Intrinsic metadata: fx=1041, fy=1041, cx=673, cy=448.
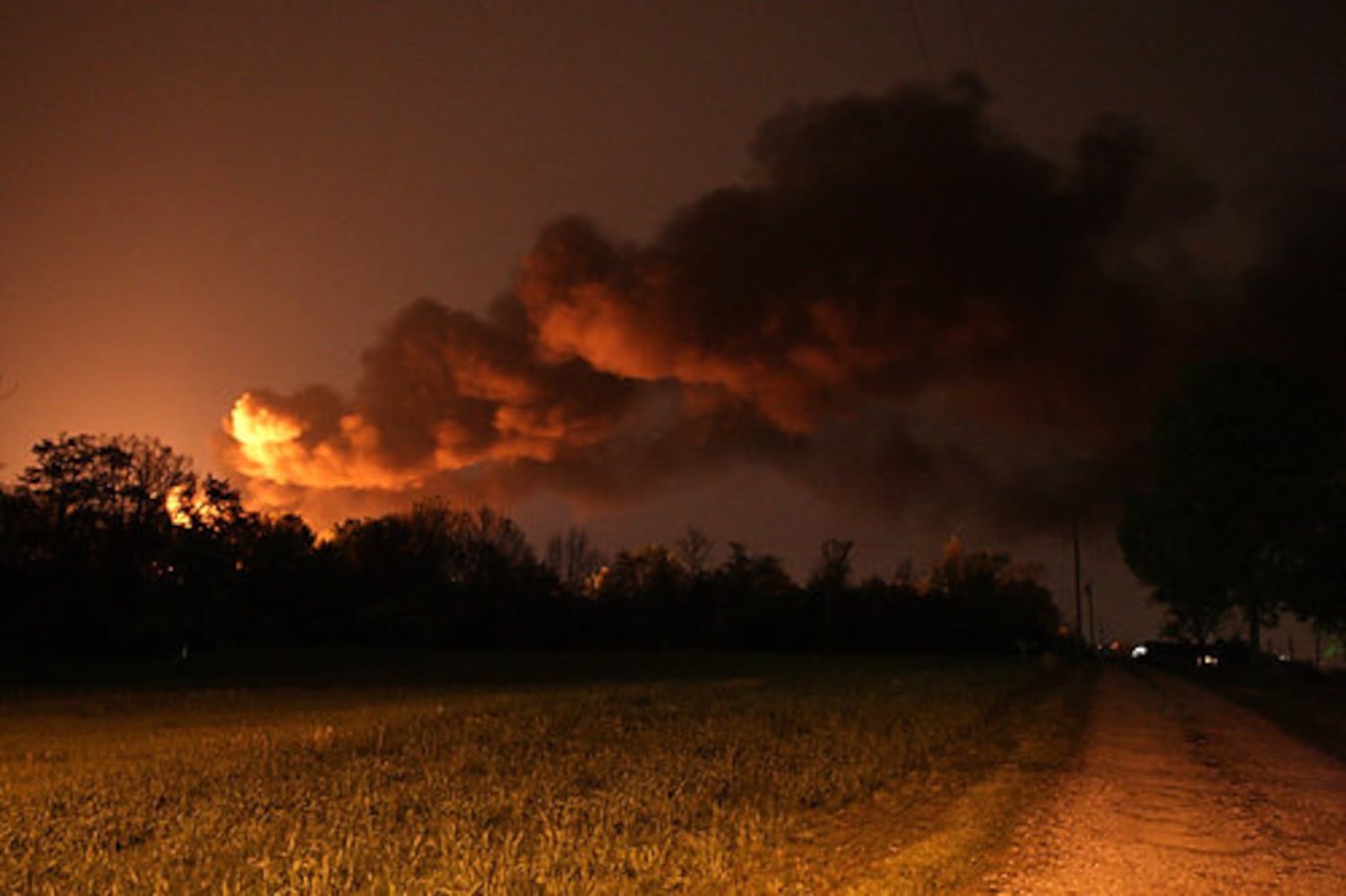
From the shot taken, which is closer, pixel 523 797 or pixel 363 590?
pixel 523 797

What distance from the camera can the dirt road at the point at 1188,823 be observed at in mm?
9617

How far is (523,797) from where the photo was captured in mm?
13398

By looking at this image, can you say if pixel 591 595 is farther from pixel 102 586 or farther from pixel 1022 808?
pixel 1022 808

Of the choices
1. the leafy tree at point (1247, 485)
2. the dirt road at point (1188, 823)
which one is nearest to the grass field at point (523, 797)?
the dirt road at point (1188, 823)

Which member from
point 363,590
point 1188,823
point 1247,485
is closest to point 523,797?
point 1188,823

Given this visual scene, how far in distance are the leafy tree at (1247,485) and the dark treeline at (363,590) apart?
16.0 meters

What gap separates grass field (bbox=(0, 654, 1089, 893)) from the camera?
952 centimetres

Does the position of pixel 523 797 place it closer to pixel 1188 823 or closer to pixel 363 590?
pixel 1188 823

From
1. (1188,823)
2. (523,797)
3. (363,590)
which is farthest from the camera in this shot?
(363,590)

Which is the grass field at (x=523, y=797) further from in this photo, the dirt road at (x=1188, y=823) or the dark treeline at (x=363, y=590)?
the dark treeline at (x=363, y=590)

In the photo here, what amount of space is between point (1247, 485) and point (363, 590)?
65601 millimetres

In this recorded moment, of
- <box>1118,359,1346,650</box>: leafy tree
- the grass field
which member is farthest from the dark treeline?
the grass field

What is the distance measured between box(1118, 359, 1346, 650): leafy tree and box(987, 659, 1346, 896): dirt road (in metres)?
34.5

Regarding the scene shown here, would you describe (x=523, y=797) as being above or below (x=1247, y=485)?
below
